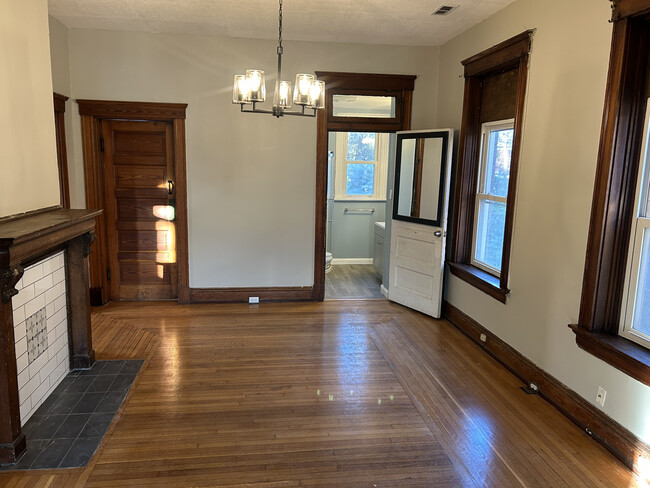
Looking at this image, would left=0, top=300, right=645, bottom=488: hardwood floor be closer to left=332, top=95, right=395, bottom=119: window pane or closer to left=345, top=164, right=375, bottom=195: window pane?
left=345, top=164, right=375, bottom=195: window pane

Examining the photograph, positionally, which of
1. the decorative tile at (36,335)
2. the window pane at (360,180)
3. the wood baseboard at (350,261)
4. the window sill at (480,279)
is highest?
the window pane at (360,180)

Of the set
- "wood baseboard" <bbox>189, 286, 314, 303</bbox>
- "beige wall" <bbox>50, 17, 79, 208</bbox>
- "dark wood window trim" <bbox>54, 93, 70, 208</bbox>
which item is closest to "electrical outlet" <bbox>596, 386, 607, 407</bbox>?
"wood baseboard" <bbox>189, 286, 314, 303</bbox>

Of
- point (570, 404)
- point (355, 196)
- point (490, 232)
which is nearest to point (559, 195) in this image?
point (490, 232)

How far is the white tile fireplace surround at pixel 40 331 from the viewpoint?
2.74 m

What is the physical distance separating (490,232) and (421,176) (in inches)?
41.2

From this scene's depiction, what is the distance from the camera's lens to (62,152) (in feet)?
15.3

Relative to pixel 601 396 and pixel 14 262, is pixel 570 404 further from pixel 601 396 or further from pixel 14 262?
pixel 14 262

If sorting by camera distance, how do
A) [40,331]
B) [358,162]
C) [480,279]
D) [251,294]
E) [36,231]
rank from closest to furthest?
1. [36,231]
2. [40,331]
3. [480,279]
4. [251,294]
5. [358,162]

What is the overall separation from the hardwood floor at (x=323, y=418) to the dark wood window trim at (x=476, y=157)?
0.64m

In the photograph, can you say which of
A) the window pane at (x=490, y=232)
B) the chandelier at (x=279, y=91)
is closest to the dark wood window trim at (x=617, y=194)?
the window pane at (x=490, y=232)

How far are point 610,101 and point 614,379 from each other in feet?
5.23

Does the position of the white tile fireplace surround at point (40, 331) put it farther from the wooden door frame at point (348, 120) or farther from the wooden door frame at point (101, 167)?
the wooden door frame at point (348, 120)

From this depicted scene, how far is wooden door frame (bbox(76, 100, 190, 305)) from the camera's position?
485 centimetres

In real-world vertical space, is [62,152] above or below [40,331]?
above
